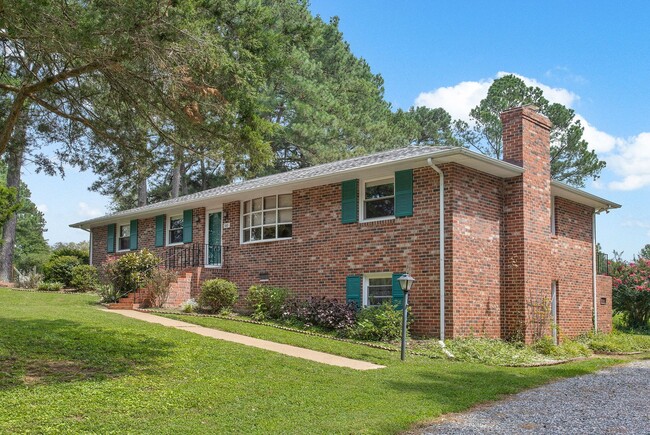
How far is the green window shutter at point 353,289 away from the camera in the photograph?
48.9 ft

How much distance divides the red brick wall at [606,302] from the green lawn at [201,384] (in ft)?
23.9

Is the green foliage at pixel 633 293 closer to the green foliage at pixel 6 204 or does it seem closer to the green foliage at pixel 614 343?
the green foliage at pixel 614 343

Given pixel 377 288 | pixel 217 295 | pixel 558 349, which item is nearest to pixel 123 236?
pixel 217 295

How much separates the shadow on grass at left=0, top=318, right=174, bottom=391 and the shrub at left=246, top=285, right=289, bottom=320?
4.78 metres

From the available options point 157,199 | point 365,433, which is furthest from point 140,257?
point 157,199

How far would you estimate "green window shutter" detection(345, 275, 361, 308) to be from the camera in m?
14.9

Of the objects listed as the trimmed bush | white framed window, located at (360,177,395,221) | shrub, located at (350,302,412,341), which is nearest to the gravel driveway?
shrub, located at (350,302,412,341)

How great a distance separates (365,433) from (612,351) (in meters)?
11.6

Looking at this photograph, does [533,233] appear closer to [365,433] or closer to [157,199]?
[365,433]

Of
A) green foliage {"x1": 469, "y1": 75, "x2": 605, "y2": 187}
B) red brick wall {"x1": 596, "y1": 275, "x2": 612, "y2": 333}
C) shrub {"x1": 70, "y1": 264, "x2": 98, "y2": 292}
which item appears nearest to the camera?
red brick wall {"x1": 596, "y1": 275, "x2": 612, "y2": 333}

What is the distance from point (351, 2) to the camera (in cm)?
1391

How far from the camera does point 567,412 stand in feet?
26.1

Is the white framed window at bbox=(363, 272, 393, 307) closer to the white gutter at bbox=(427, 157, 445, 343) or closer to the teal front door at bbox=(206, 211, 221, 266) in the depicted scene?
the white gutter at bbox=(427, 157, 445, 343)

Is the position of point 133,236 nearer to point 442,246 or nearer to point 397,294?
point 397,294
